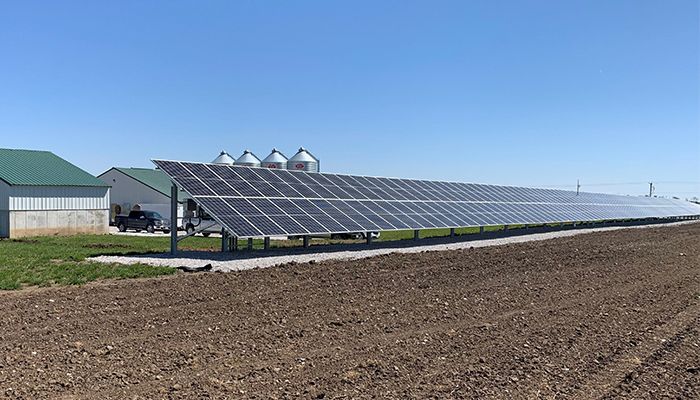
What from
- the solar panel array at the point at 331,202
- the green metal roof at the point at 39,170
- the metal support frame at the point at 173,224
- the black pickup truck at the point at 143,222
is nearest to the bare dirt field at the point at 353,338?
the solar panel array at the point at 331,202

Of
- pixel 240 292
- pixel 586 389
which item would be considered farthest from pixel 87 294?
pixel 586 389

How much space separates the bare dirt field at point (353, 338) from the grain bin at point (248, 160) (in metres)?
37.8

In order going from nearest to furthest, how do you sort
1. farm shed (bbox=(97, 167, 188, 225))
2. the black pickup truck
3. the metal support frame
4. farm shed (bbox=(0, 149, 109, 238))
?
the metal support frame < farm shed (bbox=(0, 149, 109, 238)) < the black pickup truck < farm shed (bbox=(97, 167, 188, 225))

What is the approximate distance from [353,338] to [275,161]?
148 feet

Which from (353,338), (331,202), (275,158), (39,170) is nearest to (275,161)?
(275,158)

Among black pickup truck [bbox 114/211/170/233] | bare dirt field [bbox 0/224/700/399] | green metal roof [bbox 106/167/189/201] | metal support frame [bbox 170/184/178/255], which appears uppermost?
green metal roof [bbox 106/167/189/201]

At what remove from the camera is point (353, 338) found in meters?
8.79

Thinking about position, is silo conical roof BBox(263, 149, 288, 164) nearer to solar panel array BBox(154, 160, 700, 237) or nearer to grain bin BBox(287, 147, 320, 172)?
grain bin BBox(287, 147, 320, 172)

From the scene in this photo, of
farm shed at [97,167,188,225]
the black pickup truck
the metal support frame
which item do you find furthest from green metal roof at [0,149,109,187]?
the metal support frame

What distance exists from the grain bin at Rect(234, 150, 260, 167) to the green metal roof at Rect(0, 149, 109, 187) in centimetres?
1287

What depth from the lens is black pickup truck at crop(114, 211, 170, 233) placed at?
46.7 meters

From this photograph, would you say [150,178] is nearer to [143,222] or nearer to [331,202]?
[143,222]

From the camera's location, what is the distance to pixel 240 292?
12852 millimetres

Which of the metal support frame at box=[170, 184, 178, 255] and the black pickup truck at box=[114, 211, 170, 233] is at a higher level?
the metal support frame at box=[170, 184, 178, 255]
